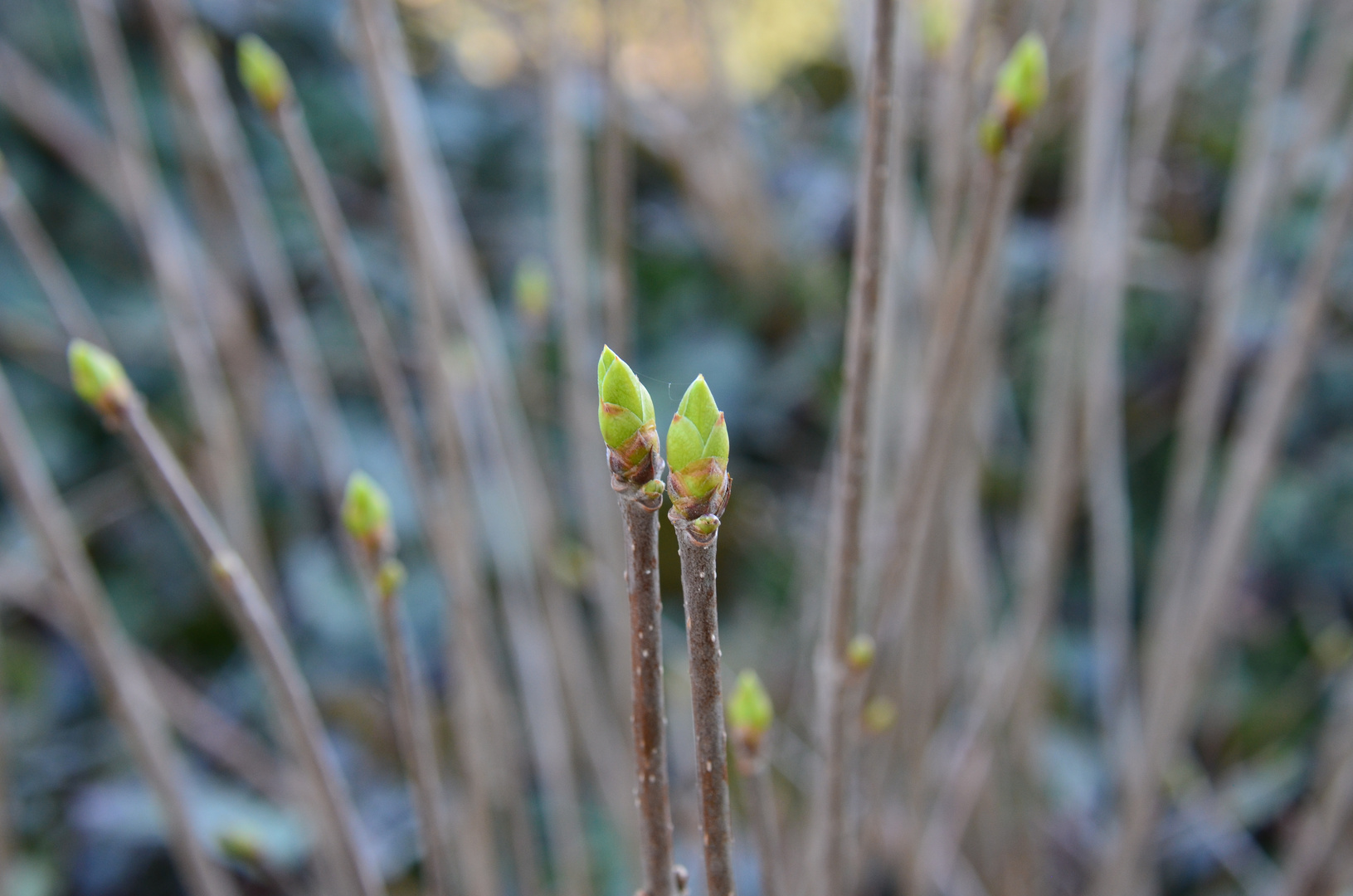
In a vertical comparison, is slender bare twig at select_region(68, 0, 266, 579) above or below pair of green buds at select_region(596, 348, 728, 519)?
above

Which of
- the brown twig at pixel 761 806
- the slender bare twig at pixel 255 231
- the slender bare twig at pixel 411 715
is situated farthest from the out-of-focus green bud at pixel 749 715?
the slender bare twig at pixel 255 231

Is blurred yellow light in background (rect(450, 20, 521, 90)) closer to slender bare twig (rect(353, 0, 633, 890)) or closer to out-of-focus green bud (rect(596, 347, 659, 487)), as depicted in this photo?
slender bare twig (rect(353, 0, 633, 890))

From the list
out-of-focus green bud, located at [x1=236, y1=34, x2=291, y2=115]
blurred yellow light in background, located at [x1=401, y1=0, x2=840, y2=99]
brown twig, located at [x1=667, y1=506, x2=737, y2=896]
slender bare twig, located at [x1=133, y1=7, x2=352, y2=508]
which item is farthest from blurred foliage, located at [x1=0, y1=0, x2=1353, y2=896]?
brown twig, located at [x1=667, y1=506, x2=737, y2=896]

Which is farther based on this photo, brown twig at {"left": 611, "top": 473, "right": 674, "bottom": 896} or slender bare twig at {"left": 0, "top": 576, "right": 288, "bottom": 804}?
slender bare twig at {"left": 0, "top": 576, "right": 288, "bottom": 804}

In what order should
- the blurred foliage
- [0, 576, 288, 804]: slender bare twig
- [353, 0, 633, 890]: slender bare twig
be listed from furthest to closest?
the blurred foliage < [0, 576, 288, 804]: slender bare twig < [353, 0, 633, 890]: slender bare twig

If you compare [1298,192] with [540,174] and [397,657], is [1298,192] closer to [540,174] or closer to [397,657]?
[540,174]

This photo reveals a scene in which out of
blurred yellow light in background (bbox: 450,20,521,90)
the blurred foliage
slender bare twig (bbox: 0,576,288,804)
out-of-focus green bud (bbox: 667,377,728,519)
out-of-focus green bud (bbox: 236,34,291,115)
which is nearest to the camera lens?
out-of-focus green bud (bbox: 667,377,728,519)
